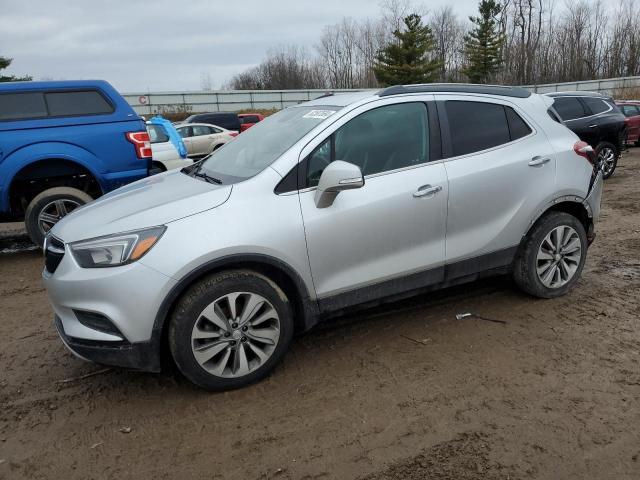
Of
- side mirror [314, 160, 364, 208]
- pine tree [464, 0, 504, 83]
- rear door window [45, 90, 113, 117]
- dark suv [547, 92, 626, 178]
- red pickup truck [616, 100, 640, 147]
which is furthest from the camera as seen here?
pine tree [464, 0, 504, 83]

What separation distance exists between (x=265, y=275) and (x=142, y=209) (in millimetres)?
835

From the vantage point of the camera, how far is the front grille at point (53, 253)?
9.70 ft

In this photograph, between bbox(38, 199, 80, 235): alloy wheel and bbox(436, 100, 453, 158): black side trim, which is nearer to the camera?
bbox(436, 100, 453, 158): black side trim

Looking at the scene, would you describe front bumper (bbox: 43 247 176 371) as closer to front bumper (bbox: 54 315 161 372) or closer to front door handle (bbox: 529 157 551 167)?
A: front bumper (bbox: 54 315 161 372)

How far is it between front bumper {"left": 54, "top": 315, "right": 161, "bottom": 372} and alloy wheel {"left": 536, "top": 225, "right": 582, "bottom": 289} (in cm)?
299

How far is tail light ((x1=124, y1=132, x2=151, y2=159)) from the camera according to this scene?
6.31 m

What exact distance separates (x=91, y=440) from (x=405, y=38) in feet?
142

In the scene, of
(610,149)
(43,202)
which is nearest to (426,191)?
(43,202)

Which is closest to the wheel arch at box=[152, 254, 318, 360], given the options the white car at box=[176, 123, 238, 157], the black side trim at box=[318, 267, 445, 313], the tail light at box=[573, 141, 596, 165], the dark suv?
the black side trim at box=[318, 267, 445, 313]

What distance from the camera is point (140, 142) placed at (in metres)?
6.36

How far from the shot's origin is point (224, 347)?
2916 mm

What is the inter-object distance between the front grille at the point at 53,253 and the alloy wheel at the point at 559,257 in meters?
3.47

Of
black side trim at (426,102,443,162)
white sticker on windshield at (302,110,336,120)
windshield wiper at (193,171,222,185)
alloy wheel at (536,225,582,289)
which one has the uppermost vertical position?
white sticker on windshield at (302,110,336,120)

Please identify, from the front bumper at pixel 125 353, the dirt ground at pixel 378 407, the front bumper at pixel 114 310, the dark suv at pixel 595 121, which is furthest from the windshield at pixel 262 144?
the dark suv at pixel 595 121
